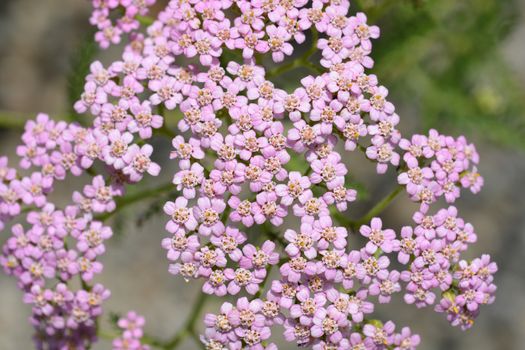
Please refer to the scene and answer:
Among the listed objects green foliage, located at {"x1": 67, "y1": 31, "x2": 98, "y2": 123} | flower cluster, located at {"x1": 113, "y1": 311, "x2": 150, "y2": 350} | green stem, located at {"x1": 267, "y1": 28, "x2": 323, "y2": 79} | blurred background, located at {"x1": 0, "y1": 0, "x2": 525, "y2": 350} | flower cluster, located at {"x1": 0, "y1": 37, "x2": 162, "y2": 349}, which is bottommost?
flower cluster, located at {"x1": 113, "y1": 311, "x2": 150, "y2": 350}

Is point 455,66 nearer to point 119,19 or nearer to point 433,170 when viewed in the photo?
point 433,170

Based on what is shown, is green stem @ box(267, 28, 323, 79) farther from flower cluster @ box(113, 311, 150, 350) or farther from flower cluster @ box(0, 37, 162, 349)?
flower cluster @ box(113, 311, 150, 350)

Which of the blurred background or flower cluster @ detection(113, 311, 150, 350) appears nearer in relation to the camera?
flower cluster @ detection(113, 311, 150, 350)

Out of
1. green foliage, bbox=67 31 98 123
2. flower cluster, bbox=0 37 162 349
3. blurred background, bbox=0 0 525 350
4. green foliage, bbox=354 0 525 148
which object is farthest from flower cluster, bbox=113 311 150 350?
green foliage, bbox=354 0 525 148

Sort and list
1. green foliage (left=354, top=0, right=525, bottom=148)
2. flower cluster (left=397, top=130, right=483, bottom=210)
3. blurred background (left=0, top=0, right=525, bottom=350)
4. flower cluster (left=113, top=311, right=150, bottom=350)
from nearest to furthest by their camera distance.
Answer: flower cluster (left=397, top=130, right=483, bottom=210) < flower cluster (left=113, top=311, right=150, bottom=350) < green foliage (left=354, top=0, right=525, bottom=148) < blurred background (left=0, top=0, right=525, bottom=350)

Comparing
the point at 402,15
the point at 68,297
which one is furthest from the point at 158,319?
the point at 402,15

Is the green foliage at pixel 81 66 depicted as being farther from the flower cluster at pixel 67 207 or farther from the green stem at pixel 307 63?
the green stem at pixel 307 63

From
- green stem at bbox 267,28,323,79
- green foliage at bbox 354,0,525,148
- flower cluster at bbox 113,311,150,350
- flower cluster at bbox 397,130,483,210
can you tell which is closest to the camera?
flower cluster at bbox 397,130,483,210

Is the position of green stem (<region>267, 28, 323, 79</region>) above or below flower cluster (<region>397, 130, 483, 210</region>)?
above
